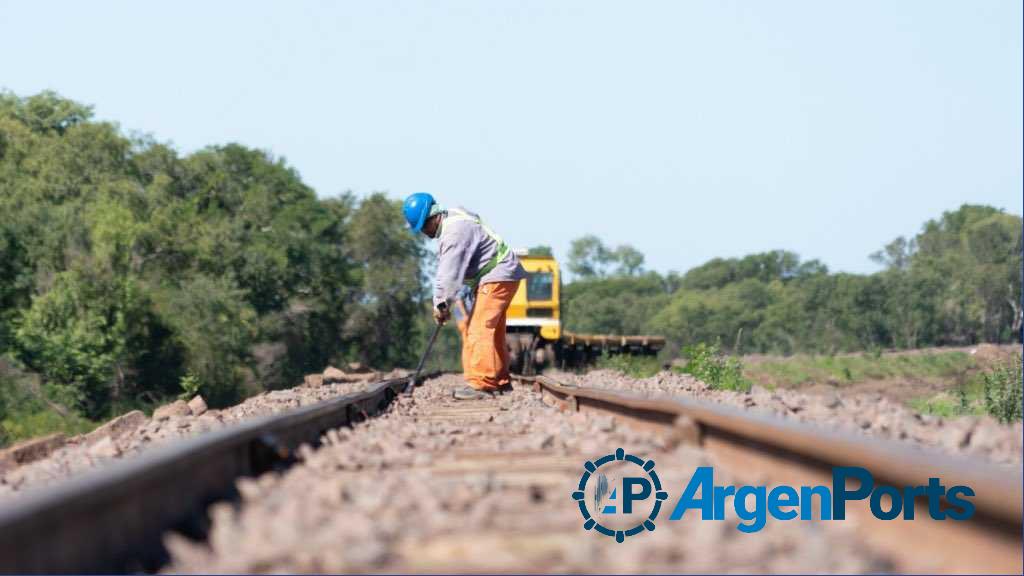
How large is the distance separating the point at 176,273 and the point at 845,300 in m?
57.2

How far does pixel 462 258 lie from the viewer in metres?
11.5

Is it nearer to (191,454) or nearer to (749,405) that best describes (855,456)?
(191,454)

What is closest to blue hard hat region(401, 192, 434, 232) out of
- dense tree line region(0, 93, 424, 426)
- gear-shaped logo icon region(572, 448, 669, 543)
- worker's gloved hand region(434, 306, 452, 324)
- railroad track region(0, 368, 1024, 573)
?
worker's gloved hand region(434, 306, 452, 324)

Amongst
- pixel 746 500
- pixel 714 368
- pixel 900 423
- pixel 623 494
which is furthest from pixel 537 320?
pixel 746 500

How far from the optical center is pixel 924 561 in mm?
3514

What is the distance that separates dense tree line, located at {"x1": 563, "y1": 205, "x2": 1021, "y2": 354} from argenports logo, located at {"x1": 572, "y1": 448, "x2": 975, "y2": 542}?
64124 millimetres

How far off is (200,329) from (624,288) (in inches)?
4786

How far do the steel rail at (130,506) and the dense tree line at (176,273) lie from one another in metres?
28.0

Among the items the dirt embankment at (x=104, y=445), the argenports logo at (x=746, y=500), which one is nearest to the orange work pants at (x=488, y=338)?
the dirt embankment at (x=104, y=445)

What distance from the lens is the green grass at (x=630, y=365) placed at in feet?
88.0

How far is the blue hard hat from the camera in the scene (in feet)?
38.4

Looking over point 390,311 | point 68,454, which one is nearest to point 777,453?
point 68,454

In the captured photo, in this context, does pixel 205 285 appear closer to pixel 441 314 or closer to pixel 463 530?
pixel 441 314

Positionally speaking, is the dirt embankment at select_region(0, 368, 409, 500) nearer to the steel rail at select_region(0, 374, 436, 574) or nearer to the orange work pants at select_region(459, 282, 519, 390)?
the steel rail at select_region(0, 374, 436, 574)
